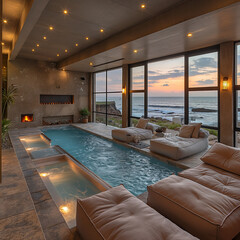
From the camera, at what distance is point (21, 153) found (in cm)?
462

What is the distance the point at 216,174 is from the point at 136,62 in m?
6.75

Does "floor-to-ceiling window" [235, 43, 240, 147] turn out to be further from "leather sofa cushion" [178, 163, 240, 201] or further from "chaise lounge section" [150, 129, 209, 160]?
"leather sofa cushion" [178, 163, 240, 201]

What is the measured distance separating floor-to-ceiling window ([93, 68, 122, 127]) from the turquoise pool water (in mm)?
3789

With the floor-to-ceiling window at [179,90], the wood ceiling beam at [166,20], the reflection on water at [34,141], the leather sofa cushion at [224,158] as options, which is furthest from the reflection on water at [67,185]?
the floor-to-ceiling window at [179,90]

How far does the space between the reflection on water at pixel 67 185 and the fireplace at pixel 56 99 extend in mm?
6836

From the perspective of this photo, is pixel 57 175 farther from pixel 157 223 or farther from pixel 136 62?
pixel 136 62

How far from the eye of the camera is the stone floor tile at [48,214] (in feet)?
6.75

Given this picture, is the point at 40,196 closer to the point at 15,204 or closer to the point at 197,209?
the point at 15,204

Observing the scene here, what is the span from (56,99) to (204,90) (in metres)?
8.24

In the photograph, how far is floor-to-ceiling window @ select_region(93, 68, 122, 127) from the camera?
10258mm

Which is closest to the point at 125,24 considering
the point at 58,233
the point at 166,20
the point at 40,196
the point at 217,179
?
the point at 166,20

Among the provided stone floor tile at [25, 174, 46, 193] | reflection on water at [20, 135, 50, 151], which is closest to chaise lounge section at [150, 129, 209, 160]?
stone floor tile at [25, 174, 46, 193]

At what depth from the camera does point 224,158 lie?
3.00 meters

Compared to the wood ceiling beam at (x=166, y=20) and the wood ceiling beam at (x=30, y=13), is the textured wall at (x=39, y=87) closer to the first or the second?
the wood ceiling beam at (x=30, y=13)
